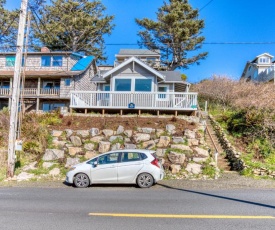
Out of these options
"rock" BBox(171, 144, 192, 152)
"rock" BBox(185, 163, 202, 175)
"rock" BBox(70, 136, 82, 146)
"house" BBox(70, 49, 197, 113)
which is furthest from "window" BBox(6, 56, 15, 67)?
"rock" BBox(185, 163, 202, 175)

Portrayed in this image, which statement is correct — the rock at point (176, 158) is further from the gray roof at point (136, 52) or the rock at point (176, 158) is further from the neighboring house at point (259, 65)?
the neighboring house at point (259, 65)

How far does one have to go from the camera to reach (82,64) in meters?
30.6

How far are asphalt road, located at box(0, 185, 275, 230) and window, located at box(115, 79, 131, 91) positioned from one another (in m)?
12.8

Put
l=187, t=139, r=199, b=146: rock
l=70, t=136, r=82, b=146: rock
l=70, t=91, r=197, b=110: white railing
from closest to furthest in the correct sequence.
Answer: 1. l=187, t=139, r=199, b=146: rock
2. l=70, t=136, r=82, b=146: rock
3. l=70, t=91, r=197, b=110: white railing

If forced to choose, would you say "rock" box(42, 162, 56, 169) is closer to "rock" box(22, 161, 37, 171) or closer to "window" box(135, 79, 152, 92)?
"rock" box(22, 161, 37, 171)

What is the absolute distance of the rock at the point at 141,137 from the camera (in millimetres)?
15762

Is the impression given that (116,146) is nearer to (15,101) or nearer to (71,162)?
(71,162)

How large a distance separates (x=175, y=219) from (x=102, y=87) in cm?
1832

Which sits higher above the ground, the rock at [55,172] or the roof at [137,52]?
the roof at [137,52]

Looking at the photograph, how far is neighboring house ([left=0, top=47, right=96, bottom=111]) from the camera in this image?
28547 mm

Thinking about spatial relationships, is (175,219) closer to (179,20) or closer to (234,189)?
(234,189)

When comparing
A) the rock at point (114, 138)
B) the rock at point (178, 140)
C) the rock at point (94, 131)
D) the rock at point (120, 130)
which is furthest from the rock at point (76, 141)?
the rock at point (178, 140)

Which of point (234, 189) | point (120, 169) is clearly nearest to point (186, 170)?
point (234, 189)

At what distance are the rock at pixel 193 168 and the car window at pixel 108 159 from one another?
4.50 meters
